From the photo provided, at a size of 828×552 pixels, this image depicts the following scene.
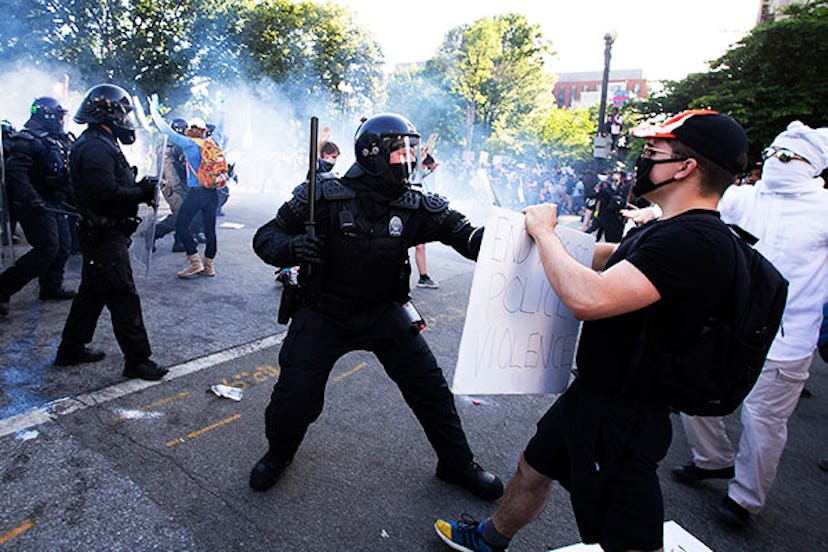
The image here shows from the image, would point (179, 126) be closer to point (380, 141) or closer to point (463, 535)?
point (380, 141)

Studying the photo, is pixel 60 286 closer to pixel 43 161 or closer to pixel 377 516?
pixel 43 161

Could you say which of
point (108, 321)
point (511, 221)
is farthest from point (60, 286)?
point (511, 221)

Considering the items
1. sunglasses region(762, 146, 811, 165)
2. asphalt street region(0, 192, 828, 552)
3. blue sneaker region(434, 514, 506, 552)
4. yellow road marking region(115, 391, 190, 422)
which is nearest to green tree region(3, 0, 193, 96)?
asphalt street region(0, 192, 828, 552)

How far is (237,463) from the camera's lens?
8.89 feet

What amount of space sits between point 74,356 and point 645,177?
393 cm

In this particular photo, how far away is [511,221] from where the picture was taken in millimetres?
1745

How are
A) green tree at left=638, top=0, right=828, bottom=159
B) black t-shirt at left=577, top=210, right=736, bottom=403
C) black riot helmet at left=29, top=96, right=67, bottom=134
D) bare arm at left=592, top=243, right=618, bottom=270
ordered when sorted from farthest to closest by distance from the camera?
1. green tree at left=638, top=0, right=828, bottom=159
2. black riot helmet at left=29, top=96, right=67, bottom=134
3. bare arm at left=592, top=243, right=618, bottom=270
4. black t-shirt at left=577, top=210, right=736, bottom=403

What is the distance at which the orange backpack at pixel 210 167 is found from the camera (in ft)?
20.5

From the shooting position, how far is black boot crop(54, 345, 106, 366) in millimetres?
3621

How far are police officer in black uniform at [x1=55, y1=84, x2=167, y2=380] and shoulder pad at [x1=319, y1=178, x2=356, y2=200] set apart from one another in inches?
71.4

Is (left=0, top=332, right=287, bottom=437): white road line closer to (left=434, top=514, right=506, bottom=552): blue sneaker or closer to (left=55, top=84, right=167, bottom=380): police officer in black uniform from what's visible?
(left=55, top=84, right=167, bottom=380): police officer in black uniform

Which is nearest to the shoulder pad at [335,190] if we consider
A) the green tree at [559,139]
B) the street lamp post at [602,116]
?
the street lamp post at [602,116]

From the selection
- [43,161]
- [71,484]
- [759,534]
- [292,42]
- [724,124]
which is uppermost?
[292,42]

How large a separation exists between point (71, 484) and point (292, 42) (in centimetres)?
2826
